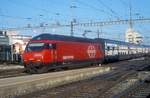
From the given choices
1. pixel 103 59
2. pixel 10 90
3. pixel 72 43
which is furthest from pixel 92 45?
pixel 10 90

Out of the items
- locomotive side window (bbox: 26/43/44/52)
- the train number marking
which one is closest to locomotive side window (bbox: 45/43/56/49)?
locomotive side window (bbox: 26/43/44/52)

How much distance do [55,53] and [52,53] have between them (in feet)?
2.13

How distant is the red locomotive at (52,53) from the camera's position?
93.5 feet

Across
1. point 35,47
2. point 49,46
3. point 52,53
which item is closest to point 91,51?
point 52,53

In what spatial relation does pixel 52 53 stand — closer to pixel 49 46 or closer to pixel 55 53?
pixel 55 53

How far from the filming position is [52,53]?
29703 mm

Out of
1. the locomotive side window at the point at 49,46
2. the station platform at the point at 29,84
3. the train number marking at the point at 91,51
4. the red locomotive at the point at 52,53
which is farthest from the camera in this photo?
the train number marking at the point at 91,51

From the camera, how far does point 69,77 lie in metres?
23.2

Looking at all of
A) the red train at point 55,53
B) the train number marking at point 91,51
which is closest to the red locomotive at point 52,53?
the red train at point 55,53

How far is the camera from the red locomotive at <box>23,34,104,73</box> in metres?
28.5

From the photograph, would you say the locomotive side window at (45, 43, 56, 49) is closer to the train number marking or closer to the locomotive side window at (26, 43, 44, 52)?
the locomotive side window at (26, 43, 44, 52)

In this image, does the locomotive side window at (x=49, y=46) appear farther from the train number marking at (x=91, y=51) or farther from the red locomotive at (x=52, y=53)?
the train number marking at (x=91, y=51)

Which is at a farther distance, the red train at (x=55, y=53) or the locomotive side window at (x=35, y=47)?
the locomotive side window at (x=35, y=47)

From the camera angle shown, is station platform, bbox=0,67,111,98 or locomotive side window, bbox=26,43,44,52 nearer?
station platform, bbox=0,67,111,98
